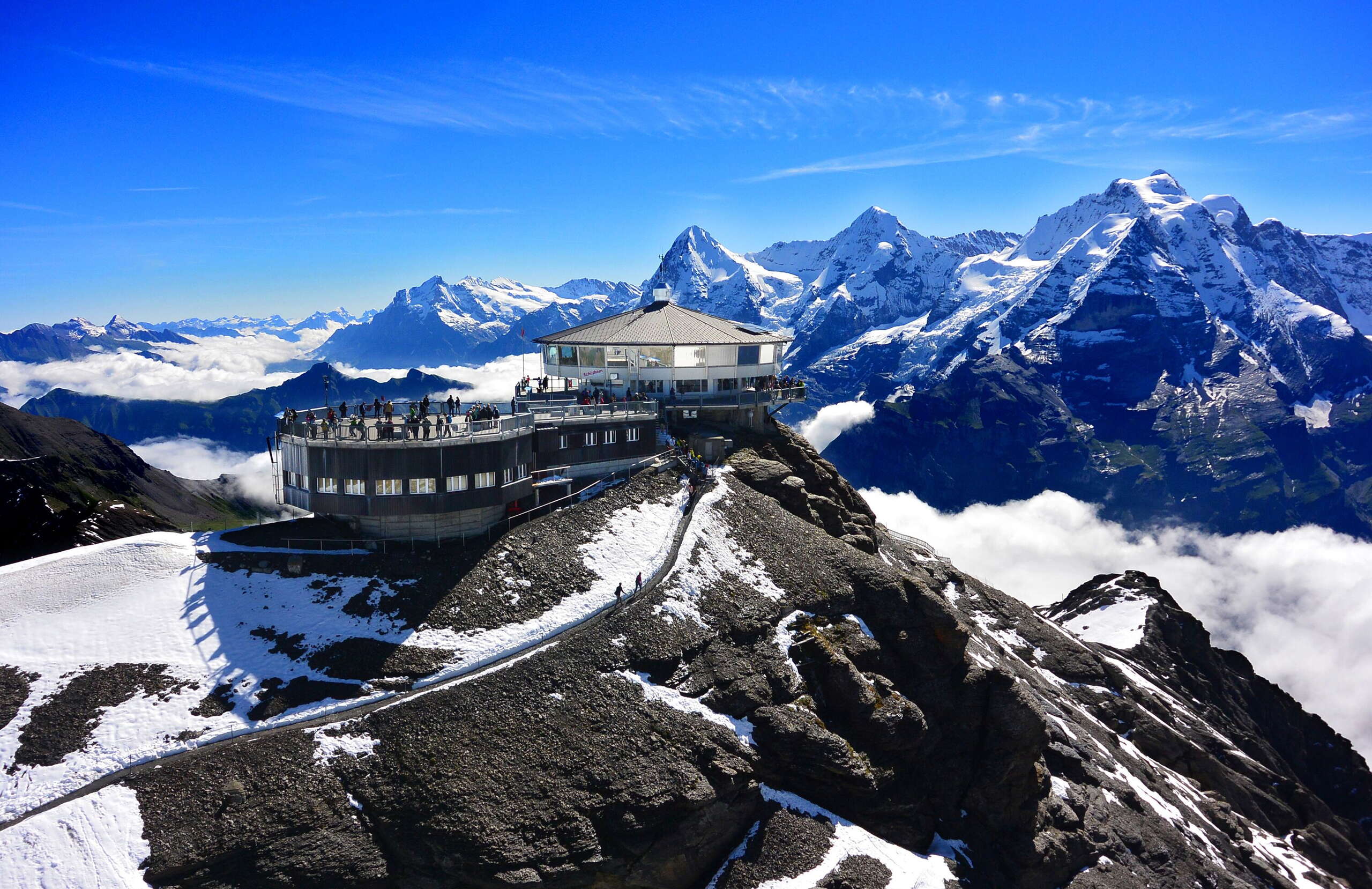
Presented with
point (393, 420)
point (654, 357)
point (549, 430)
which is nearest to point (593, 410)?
point (549, 430)

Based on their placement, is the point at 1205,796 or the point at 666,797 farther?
the point at 1205,796

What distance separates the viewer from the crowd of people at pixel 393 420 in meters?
60.6

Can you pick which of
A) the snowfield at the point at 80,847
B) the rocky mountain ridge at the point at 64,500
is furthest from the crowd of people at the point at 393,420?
the snowfield at the point at 80,847

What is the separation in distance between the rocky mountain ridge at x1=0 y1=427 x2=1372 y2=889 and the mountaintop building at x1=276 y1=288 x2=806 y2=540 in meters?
4.00

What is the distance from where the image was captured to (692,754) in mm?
48656

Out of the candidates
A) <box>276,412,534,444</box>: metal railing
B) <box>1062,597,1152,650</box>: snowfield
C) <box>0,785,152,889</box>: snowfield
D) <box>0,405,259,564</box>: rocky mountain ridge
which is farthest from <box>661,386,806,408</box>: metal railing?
<box>1062,597,1152,650</box>: snowfield

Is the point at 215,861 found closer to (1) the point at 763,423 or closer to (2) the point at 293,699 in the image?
(2) the point at 293,699

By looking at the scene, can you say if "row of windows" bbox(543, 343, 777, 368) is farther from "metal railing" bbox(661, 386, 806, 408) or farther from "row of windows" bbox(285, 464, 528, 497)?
"row of windows" bbox(285, 464, 528, 497)

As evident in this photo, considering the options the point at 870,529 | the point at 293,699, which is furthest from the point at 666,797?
the point at 870,529

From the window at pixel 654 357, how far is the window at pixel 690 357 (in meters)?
0.69

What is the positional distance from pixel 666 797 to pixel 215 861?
22.5 m

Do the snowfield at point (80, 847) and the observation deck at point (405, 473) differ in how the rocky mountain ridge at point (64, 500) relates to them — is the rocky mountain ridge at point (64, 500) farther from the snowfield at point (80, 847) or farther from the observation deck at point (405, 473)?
the snowfield at point (80, 847)

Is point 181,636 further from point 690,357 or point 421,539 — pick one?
point 690,357

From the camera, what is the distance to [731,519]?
68500 mm
